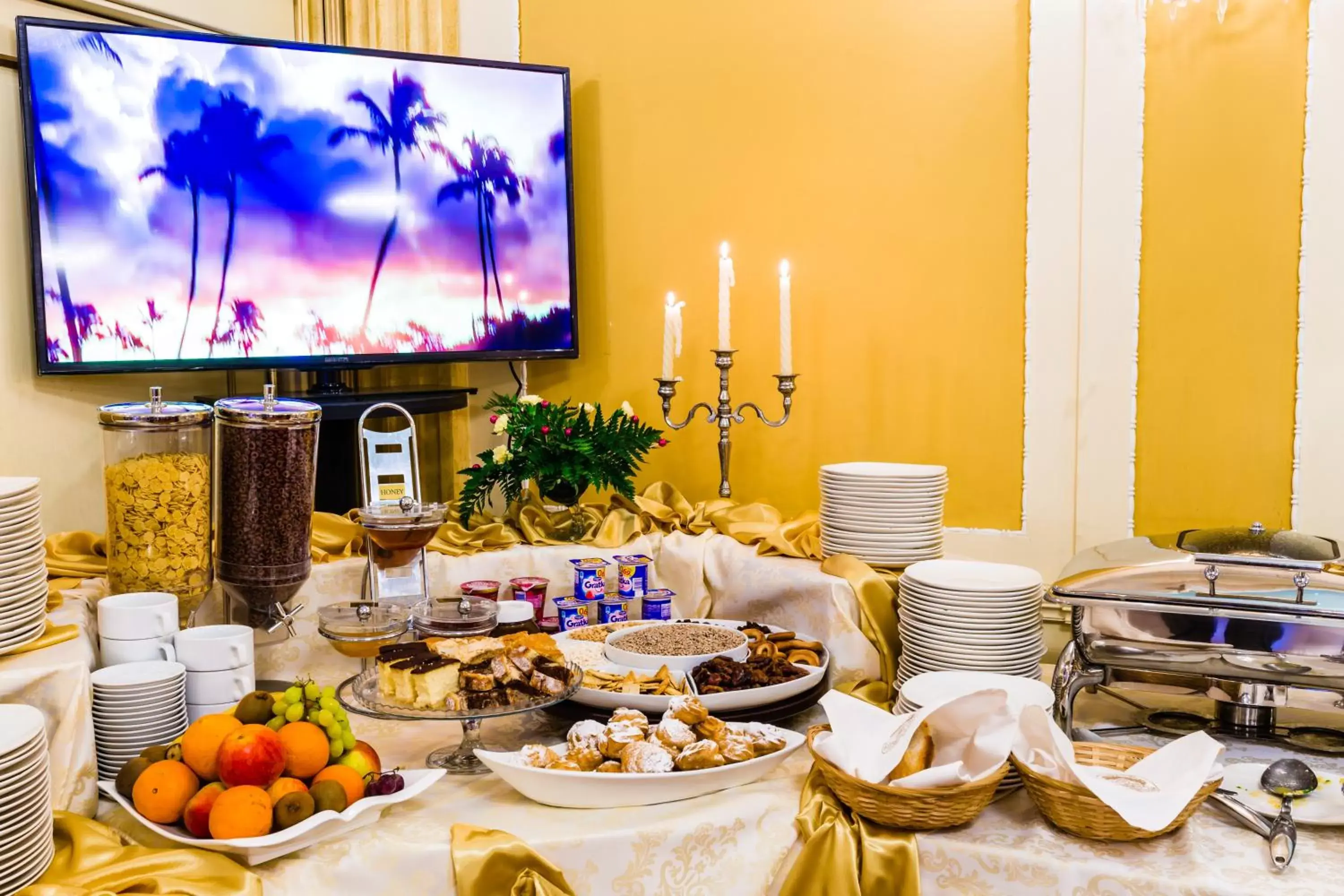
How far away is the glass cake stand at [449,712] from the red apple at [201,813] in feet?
0.73

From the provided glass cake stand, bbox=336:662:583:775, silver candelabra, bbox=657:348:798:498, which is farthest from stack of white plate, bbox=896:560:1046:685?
silver candelabra, bbox=657:348:798:498

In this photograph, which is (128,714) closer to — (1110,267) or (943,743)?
(943,743)

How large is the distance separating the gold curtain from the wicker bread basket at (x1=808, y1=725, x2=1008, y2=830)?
2176mm

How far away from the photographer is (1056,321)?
2816 mm

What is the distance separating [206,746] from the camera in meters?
1.46

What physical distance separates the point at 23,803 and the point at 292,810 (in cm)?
31

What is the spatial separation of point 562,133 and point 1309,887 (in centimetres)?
269

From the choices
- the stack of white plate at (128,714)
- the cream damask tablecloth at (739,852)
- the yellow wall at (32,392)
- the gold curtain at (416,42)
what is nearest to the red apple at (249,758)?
the cream damask tablecloth at (739,852)

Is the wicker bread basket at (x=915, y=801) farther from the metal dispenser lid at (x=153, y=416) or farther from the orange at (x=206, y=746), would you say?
the metal dispenser lid at (x=153, y=416)

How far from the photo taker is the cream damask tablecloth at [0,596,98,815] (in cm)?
152

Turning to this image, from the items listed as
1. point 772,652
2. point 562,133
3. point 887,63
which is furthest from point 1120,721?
point 562,133

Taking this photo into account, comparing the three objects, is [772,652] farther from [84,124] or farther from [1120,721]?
[84,124]

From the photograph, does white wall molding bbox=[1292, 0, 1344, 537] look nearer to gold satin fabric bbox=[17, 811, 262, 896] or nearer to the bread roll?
the bread roll

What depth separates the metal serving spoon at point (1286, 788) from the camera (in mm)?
1393
